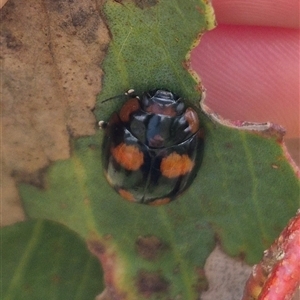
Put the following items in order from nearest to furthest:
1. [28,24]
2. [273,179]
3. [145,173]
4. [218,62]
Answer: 1. [28,24]
2. [273,179]
3. [145,173]
4. [218,62]

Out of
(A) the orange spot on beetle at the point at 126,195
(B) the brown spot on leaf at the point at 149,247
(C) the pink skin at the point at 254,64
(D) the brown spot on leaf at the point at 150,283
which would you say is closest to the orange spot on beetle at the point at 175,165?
(A) the orange spot on beetle at the point at 126,195

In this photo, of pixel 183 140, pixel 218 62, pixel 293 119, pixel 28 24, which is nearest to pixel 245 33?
pixel 218 62

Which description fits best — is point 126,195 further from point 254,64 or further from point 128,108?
point 254,64

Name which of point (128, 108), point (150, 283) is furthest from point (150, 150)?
point (150, 283)

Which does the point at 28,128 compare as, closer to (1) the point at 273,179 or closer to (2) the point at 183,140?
(2) the point at 183,140

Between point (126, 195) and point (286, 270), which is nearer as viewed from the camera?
point (286, 270)

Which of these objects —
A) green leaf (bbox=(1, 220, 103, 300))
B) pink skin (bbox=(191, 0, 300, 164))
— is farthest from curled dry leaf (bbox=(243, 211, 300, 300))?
pink skin (bbox=(191, 0, 300, 164))

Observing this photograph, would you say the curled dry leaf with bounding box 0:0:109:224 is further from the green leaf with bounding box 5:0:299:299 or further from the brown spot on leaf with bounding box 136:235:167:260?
the brown spot on leaf with bounding box 136:235:167:260
